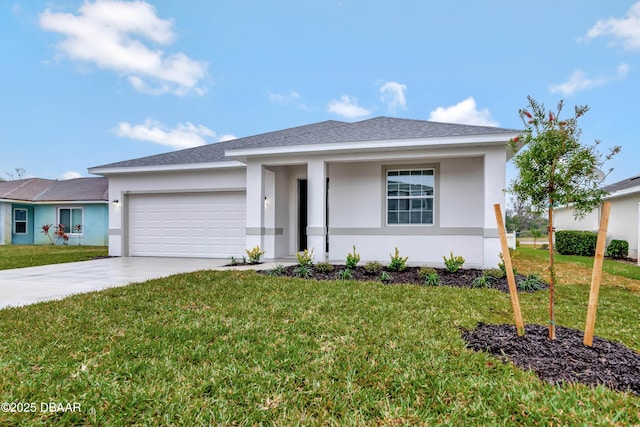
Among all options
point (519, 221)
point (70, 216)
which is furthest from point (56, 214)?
point (519, 221)

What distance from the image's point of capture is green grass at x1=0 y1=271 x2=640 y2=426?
7.37 feet

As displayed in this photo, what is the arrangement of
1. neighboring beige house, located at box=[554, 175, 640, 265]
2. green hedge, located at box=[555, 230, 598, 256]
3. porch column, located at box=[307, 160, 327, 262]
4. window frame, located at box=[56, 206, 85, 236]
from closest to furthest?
porch column, located at box=[307, 160, 327, 262] → neighboring beige house, located at box=[554, 175, 640, 265] → green hedge, located at box=[555, 230, 598, 256] → window frame, located at box=[56, 206, 85, 236]

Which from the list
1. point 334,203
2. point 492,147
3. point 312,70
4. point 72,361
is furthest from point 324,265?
point 312,70

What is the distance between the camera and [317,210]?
362 inches

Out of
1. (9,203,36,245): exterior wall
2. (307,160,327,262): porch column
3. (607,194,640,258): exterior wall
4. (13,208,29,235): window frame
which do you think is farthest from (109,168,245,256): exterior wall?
(607,194,640,258): exterior wall

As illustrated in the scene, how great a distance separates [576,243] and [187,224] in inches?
635

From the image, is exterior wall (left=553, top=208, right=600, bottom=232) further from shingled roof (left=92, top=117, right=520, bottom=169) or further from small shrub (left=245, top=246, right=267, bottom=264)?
small shrub (left=245, top=246, right=267, bottom=264)

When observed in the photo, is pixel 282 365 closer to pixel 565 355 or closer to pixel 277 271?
pixel 565 355

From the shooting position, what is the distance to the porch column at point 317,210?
9156 mm

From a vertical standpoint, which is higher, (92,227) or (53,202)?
(53,202)

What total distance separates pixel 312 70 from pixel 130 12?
8771 mm

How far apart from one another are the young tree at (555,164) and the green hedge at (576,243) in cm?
1352

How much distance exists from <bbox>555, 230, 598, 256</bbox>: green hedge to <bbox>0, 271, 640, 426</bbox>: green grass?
11.2 m

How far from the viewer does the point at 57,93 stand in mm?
16359
